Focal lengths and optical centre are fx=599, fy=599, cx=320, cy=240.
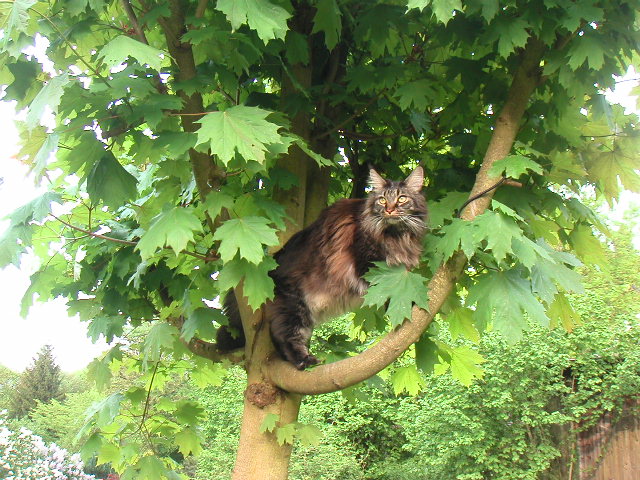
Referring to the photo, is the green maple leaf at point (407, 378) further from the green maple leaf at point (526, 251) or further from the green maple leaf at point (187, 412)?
the green maple leaf at point (526, 251)

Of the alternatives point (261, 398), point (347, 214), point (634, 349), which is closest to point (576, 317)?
point (347, 214)

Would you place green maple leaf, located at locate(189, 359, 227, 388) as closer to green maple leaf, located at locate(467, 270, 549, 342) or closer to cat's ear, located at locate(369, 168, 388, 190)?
cat's ear, located at locate(369, 168, 388, 190)

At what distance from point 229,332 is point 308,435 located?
2.60 ft

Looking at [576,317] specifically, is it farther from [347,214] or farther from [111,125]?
[111,125]

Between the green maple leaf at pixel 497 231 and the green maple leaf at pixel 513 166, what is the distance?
0.17m

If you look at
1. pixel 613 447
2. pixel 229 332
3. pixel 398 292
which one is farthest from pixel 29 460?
pixel 613 447

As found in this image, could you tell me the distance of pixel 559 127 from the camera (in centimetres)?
265

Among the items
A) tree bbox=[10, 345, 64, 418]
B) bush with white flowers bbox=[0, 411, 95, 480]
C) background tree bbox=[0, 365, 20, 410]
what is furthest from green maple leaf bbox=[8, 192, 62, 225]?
background tree bbox=[0, 365, 20, 410]

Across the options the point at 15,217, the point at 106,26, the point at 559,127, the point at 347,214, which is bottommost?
the point at 15,217

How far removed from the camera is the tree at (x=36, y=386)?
19172 millimetres

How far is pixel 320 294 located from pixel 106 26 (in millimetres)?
1476

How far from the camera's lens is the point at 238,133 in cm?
198

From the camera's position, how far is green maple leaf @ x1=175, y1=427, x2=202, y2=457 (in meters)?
3.47

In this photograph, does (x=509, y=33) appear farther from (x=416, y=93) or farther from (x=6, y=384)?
(x=6, y=384)
